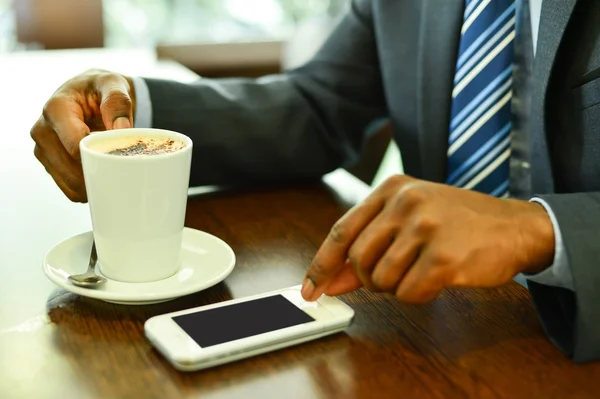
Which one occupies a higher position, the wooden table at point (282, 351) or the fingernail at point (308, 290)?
the fingernail at point (308, 290)

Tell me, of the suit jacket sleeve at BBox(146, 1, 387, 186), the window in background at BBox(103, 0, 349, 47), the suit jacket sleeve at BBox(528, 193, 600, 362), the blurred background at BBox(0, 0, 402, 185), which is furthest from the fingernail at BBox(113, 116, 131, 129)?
the window in background at BBox(103, 0, 349, 47)

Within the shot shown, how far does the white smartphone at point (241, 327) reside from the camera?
1.95 ft

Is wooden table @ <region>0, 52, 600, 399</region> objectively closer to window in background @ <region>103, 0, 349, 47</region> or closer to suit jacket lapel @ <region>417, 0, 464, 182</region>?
suit jacket lapel @ <region>417, 0, 464, 182</region>

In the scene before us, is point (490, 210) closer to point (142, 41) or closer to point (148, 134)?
point (148, 134)

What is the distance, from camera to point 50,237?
33.8 inches

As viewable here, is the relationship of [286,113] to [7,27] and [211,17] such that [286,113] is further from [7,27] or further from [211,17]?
[211,17]

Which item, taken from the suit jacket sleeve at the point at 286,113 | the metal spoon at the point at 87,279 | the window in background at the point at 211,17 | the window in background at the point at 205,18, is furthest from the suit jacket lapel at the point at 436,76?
the window in background at the point at 211,17

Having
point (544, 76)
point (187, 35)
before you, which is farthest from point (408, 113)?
point (187, 35)

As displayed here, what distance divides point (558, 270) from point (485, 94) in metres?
0.47

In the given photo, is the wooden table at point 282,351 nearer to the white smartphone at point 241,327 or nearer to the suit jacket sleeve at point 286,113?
the white smartphone at point 241,327

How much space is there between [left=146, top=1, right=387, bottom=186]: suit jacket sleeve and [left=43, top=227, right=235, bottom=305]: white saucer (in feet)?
0.87

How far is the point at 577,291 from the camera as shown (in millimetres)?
645

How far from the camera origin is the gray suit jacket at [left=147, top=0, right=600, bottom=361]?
2.22 feet

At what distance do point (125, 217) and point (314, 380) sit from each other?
233 mm
